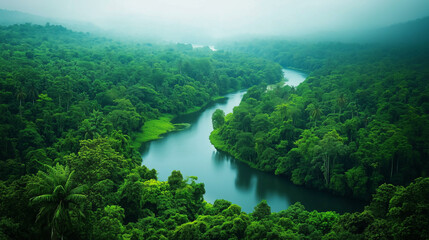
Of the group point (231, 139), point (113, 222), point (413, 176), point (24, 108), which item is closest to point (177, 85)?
point (231, 139)

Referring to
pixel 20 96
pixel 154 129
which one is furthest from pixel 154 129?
pixel 20 96

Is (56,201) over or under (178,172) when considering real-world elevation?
over

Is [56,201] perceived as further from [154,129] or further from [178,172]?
[154,129]

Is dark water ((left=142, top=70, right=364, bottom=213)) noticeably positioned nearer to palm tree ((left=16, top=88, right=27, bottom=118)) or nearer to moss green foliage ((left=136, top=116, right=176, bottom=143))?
moss green foliage ((left=136, top=116, right=176, bottom=143))

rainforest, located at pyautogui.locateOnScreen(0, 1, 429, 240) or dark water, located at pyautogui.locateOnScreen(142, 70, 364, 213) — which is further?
dark water, located at pyautogui.locateOnScreen(142, 70, 364, 213)

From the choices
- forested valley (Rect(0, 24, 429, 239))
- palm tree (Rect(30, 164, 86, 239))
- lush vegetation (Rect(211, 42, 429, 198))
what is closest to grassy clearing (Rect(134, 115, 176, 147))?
forested valley (Rect(0, 24, 429, 239))

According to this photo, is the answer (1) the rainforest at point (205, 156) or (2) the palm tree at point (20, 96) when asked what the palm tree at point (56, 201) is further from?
(2) the palm tree at point (20, 96)

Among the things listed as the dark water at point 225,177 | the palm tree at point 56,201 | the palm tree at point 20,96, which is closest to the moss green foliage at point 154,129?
the dark water at point 225,177
